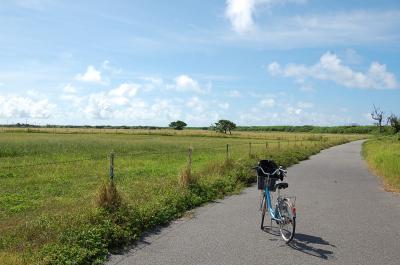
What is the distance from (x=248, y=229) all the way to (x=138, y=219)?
2.11 metres

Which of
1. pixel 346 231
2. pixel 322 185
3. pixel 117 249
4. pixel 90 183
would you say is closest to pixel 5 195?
pixel 90 183

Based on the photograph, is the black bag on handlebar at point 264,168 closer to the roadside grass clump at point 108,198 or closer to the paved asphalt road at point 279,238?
the paved asphalt road at point 279,238

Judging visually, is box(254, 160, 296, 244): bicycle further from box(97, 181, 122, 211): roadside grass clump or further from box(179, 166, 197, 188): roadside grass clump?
box(179, 166, 197, 188): roadside grass clump

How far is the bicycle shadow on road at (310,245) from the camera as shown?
22.7 ft

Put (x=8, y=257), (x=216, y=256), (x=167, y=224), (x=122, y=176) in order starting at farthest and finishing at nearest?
(x=122, y=176) → (x=167, y=224) → (x=216, y=256) → (x=8, y=257)

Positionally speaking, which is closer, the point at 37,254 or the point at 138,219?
the point at 37,254

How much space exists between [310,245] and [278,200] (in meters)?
0.91

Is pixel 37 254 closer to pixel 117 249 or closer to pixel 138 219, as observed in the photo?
pixel 117 249

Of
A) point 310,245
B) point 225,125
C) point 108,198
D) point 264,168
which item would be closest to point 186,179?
point 108,198

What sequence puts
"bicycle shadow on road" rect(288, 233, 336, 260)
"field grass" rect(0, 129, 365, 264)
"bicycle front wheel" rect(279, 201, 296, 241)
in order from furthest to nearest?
"bicycle front wheel" rect(279, 201, 296, 241) < "bicycle shadow on road" rect(288, 233, 336, 260) < "field grass" rect(0, 129, 365, 264)

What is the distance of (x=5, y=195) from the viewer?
12906 mm

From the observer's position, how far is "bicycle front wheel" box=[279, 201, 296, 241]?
739 cm

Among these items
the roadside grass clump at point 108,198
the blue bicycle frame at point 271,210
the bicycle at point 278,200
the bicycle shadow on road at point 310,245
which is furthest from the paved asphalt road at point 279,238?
the roadside grass clump at point 108,198

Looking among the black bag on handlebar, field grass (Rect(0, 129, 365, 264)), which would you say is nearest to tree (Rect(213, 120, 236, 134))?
field grass (Rect(0, 129, 365, 264))
